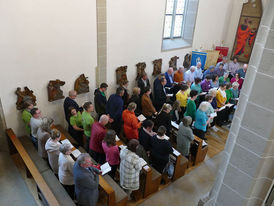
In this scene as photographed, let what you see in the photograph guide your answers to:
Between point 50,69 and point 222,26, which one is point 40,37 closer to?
point 50,69

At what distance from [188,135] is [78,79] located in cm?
344

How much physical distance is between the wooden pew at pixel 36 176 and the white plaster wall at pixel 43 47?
0.46 metres

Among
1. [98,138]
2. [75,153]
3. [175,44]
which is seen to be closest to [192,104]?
[98,138]

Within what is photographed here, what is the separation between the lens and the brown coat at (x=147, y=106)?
718 cm

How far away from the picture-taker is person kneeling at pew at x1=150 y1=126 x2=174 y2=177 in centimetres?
507

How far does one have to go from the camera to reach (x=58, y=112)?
693 centimetres

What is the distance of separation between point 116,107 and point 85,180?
2.89m

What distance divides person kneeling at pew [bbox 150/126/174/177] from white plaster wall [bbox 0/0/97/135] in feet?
10.2

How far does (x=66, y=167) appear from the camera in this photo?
14.3 ft

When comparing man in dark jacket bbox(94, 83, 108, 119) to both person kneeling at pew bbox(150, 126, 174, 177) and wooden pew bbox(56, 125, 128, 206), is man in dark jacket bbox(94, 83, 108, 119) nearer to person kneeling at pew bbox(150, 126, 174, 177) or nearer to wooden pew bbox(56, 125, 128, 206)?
person kneeling at pew bbox(150, 126, 174, 177)

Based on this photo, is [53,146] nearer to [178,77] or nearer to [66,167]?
[66,167]

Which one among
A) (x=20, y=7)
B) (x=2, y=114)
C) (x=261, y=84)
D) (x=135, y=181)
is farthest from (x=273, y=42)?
(x=2, y=114)

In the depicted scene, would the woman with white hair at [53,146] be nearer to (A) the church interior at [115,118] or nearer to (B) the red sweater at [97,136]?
(A) the church interior at [115,118]

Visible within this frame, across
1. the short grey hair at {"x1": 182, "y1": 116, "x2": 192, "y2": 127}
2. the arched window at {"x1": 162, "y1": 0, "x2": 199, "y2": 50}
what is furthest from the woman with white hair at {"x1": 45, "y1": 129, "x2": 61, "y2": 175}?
the arched window at {"x1": 162, "y1": 0, "x2": 199, "y2": 50}
